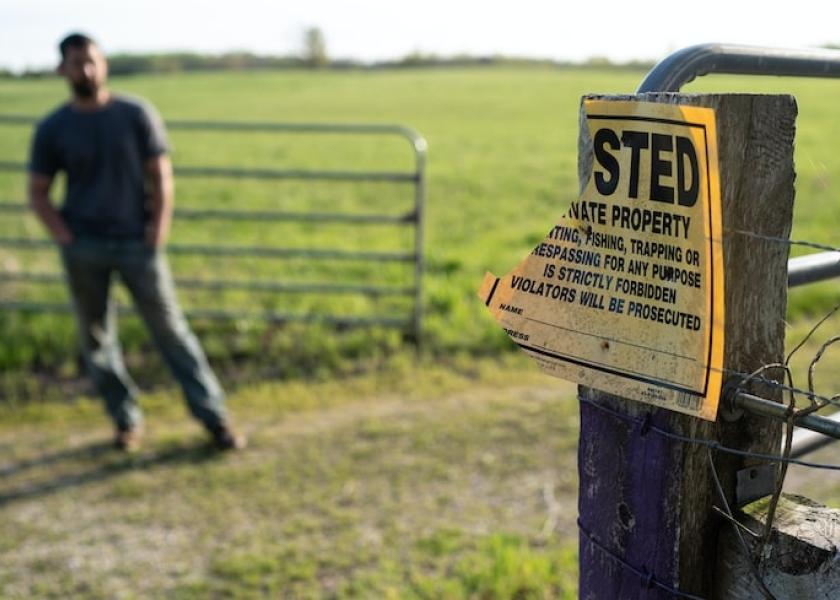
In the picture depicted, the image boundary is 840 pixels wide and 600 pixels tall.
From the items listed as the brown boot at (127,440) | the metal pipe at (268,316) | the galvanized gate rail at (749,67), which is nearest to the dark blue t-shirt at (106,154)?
the brown boot at (127,440)

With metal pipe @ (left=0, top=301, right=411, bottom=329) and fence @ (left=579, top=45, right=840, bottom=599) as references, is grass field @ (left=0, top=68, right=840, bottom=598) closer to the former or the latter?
metal pipe @ (left=0, top=301, right=411, bottom=329)

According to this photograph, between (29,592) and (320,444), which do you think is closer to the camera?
(29,592)

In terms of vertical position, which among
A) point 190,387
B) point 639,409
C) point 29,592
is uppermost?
point 639,409

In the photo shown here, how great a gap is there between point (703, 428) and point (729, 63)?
0.52 m

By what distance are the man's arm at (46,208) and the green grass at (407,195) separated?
136cm

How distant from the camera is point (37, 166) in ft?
14.7

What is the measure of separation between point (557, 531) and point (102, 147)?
2677 mm

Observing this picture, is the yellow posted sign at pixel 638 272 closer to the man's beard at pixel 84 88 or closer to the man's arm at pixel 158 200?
the man's arm at pixel 158 200

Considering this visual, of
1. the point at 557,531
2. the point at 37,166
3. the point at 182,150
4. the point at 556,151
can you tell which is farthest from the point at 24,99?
the point at 557,531

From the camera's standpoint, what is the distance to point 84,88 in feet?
14.3

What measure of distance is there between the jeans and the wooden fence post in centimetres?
330

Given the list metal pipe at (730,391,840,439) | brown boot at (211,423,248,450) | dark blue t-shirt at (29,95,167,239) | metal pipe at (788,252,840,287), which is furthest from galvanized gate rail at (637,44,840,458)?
dark blue t-shirt at (29,95,167,239)

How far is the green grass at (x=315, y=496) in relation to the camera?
3.31 metres

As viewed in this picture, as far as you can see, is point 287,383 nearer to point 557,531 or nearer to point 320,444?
point 320,444
